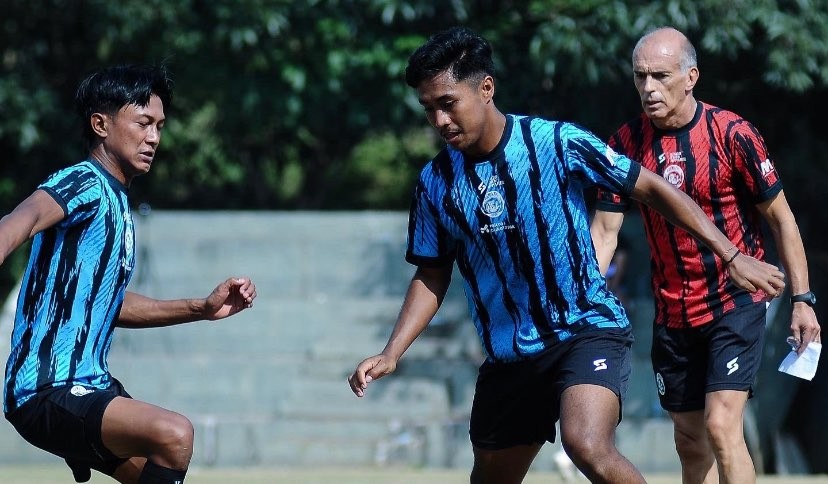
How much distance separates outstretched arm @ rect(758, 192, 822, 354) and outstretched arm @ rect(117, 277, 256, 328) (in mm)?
2429

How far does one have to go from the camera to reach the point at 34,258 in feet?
17.5

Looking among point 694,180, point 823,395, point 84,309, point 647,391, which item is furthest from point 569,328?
point 823,395

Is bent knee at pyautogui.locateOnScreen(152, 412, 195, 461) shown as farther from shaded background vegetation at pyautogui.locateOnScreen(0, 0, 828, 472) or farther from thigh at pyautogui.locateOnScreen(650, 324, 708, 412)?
shaded background vegetation at pyautogui.locateOnScreen(0, 0, 828, 472)

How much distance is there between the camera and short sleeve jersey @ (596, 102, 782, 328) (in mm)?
6414

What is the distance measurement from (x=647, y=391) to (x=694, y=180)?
6.55m

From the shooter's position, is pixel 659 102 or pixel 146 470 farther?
pixel 659 102

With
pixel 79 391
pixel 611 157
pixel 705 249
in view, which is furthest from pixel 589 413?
pixel 79 391

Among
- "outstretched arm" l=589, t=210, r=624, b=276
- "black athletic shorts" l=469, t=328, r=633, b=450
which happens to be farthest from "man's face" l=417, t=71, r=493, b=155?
"outstretched arm" l=589, t=210, r=624, b=276

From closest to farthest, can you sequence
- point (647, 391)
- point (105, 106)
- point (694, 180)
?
point (105, 106), point (694, 180), point (647, 391)

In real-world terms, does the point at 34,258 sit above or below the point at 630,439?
above

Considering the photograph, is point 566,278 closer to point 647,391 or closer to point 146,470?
point 146,470

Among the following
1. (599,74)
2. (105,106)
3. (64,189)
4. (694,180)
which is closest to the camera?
(64,189)

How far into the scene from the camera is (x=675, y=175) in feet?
21.2

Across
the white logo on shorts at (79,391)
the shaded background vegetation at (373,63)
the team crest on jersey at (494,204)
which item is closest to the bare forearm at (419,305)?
the team crest on jersey at (494,204)
